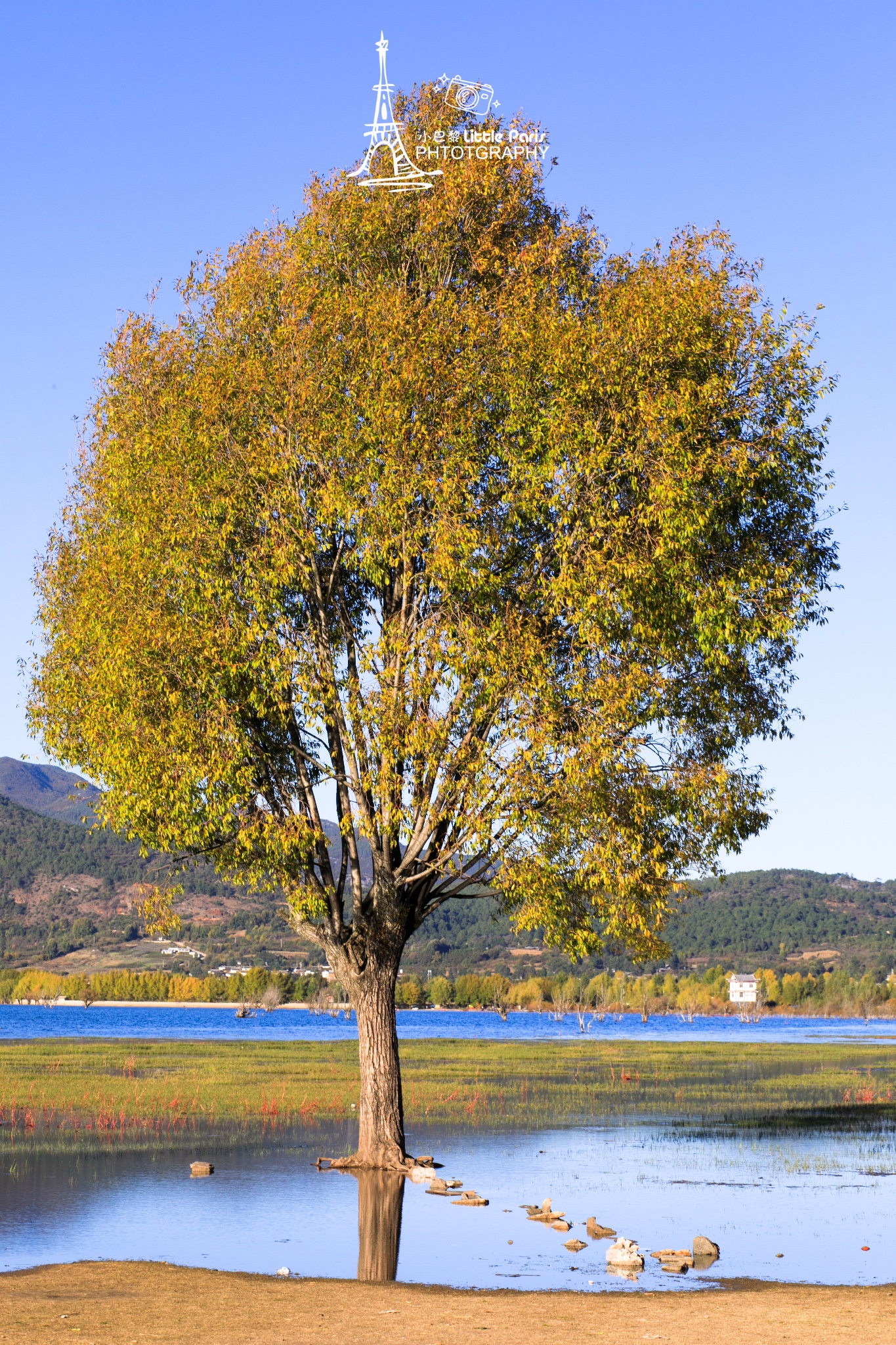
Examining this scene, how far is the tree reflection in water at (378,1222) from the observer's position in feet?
68.2

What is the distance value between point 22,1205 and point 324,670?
12.0 m

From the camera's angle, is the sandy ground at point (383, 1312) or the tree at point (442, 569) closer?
the sandy ground at point (383, 1312)

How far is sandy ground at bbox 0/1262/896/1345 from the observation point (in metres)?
15.5

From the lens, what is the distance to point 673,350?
27.2 metres

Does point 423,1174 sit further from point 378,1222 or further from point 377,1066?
point 378,1222

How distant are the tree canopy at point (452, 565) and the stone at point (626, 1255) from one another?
7925 millimetres

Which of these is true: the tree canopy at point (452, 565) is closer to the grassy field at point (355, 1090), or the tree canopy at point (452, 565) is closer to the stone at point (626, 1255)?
the stone at point (626, 1255)

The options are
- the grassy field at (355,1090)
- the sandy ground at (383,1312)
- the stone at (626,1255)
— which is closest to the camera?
the sandy ground at (383,1312)

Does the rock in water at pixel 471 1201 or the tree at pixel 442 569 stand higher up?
the tree at pixel 442 569

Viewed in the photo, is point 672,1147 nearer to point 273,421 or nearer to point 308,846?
point 308,846

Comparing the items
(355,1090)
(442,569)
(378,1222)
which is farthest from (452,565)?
(355,1090)

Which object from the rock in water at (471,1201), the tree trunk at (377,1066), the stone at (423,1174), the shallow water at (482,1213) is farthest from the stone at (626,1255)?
the tree trunk at (377,1066)

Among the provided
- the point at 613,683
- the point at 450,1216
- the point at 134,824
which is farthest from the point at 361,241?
the point at 450,1216

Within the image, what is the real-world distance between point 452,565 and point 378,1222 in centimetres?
1215
